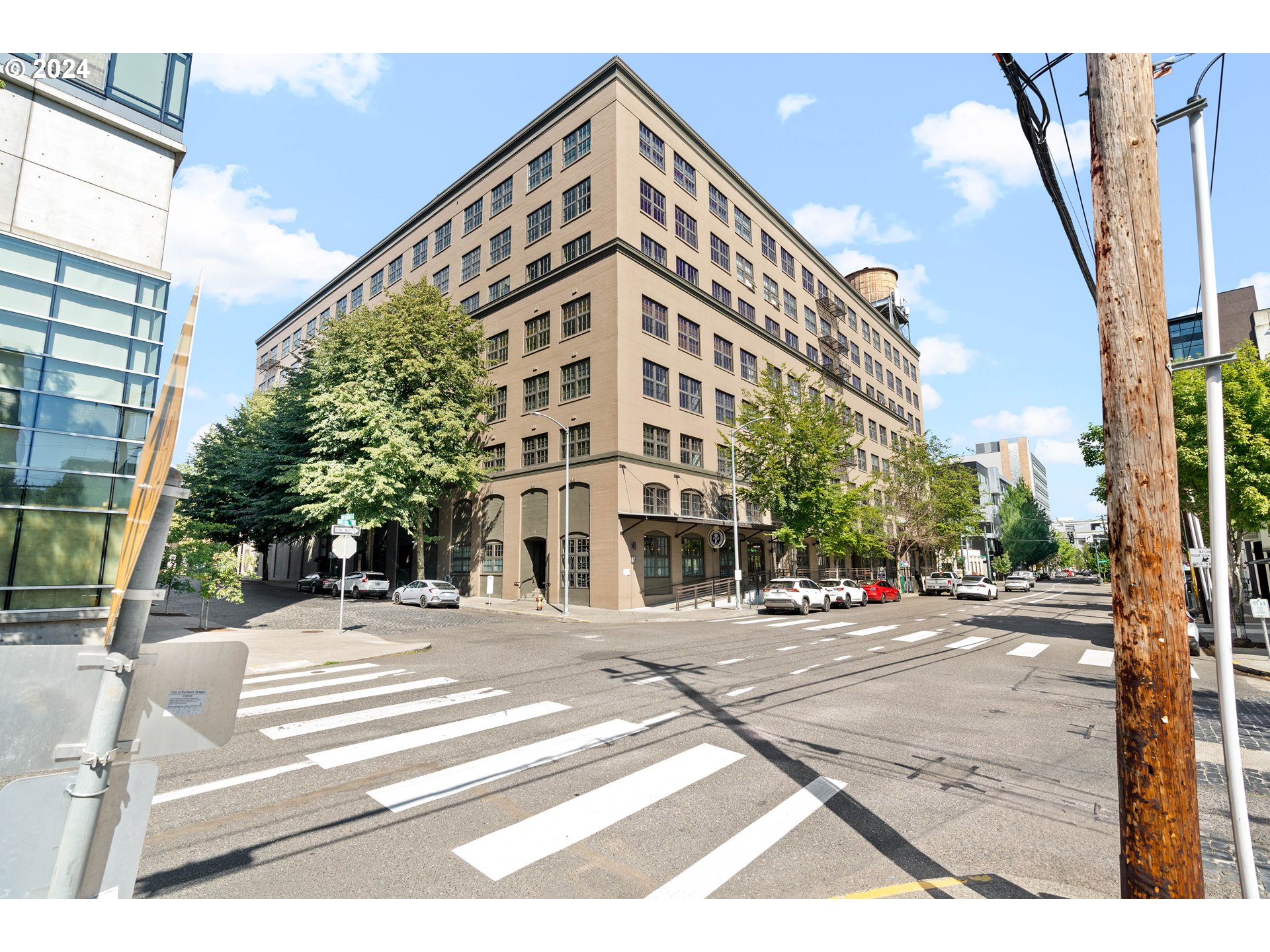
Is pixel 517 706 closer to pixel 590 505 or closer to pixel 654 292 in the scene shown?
pixel 590 505

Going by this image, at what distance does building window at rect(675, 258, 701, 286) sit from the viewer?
35500mm

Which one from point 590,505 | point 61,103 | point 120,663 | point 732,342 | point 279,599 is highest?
point 732,342

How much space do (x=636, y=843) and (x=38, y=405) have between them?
1502cm

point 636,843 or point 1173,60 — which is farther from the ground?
point 1173,60

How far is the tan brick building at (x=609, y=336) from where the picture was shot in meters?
31.0

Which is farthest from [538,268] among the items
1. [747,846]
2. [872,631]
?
[747,846]

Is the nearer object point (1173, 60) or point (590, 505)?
point (1173, 60)

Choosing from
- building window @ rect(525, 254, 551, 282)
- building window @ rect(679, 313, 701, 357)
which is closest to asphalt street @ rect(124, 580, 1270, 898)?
building window @ rect(679, 313, 701, 357)

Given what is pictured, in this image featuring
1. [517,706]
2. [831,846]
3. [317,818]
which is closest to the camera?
[831,846]

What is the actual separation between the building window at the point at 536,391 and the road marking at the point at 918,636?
72.7ft

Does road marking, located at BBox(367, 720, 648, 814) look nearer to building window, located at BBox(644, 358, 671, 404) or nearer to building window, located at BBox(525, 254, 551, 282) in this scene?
building window, located at BBox(644, 358, 671, 404)

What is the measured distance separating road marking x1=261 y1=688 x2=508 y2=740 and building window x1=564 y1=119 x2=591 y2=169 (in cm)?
3162
